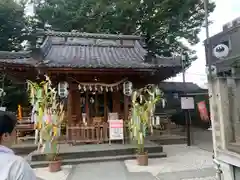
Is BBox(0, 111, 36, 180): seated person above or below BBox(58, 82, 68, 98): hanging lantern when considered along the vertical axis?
below

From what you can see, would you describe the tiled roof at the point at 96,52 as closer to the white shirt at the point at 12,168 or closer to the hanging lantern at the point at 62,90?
the hanging lantern at the point at 62,90

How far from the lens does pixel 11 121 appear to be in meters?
1.41

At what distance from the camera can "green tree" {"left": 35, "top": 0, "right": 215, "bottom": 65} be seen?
44.6 feet

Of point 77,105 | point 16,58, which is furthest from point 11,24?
point 77,105

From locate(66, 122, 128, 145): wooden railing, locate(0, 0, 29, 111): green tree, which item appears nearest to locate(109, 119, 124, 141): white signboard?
locate(66, 122, 128, 145): wooden railing

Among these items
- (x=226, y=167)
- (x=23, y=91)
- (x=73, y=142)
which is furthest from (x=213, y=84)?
(x=23, y=91)

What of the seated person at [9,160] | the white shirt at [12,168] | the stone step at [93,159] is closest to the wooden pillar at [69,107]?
the stone step at [93,159]

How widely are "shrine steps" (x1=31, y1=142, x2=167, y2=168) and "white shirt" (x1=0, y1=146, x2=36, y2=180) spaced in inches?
222

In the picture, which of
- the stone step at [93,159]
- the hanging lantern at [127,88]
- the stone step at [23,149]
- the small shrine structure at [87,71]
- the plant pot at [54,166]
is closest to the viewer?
the plant pot at [54,166]

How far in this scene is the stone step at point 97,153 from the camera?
Result: 664 cm

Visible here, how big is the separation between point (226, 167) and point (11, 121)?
324 centimetres

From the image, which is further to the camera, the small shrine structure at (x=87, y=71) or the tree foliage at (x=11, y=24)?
the tree foliage at (x=11, y=24)

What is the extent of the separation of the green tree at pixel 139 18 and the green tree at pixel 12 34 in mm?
2153

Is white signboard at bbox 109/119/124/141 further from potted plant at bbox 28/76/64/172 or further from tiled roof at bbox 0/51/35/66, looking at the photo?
tiled roof at bbox 0/51/35/66
